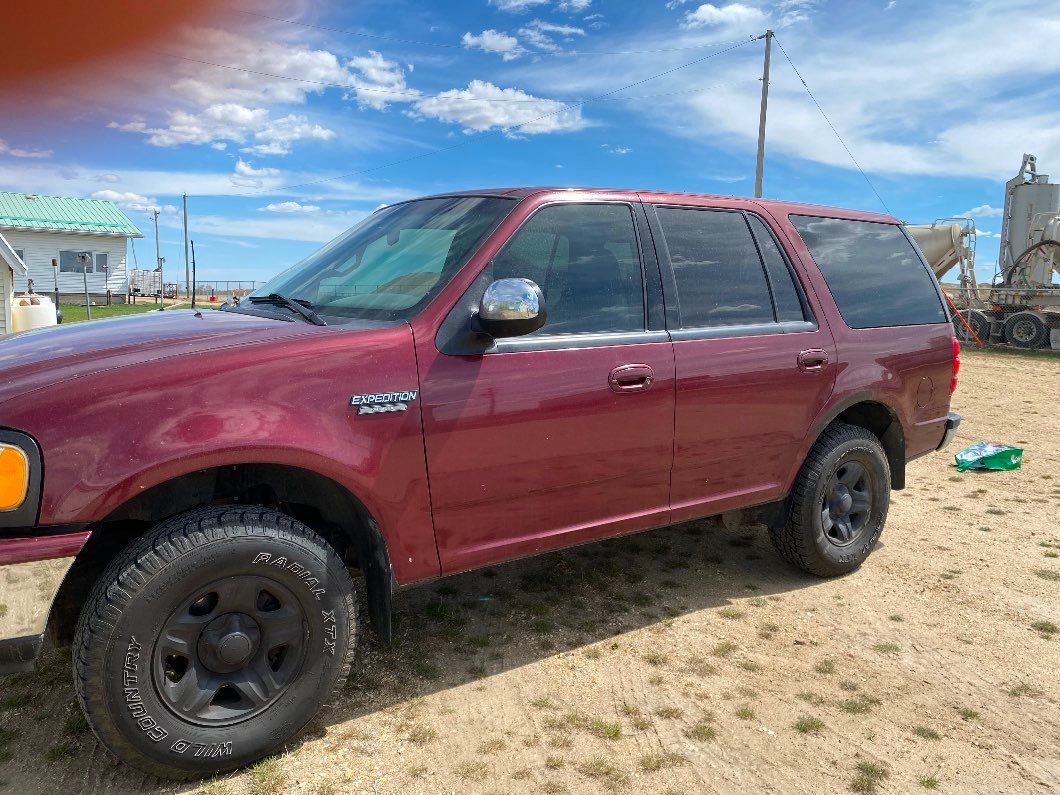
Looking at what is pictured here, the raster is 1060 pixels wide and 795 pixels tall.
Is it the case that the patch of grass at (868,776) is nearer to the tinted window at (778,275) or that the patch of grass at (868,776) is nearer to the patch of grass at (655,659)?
the patch of grass at (655,659)

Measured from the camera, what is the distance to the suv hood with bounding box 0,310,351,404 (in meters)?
2.50

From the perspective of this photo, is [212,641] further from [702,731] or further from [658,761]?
[702,731]

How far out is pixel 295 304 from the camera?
11.1 ft

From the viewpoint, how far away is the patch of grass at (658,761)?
9.15ft

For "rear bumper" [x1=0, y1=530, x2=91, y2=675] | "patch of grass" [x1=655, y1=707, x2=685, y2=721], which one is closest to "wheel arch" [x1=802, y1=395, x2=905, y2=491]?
"patch of grass" [x1=655, y1=707, x2=685, y2=721]

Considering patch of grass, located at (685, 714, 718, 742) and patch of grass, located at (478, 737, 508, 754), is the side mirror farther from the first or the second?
patch of grass, located at (685, 714, 718, 742)

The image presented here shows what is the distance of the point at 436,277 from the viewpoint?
3.19 meters

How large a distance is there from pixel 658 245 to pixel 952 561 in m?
2.91

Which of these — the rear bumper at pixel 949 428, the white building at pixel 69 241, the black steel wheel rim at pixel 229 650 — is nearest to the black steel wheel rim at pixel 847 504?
the rear bumper at pixel 949 428

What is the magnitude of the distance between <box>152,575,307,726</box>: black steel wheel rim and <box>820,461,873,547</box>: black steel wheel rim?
2946 millimetres

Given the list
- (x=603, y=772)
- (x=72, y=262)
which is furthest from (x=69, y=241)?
(x=603, y=772)

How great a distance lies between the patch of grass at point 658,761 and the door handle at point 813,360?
2.06 metres

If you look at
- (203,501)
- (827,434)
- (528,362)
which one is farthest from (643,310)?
(203,501)

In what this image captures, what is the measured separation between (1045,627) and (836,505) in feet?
3.70
